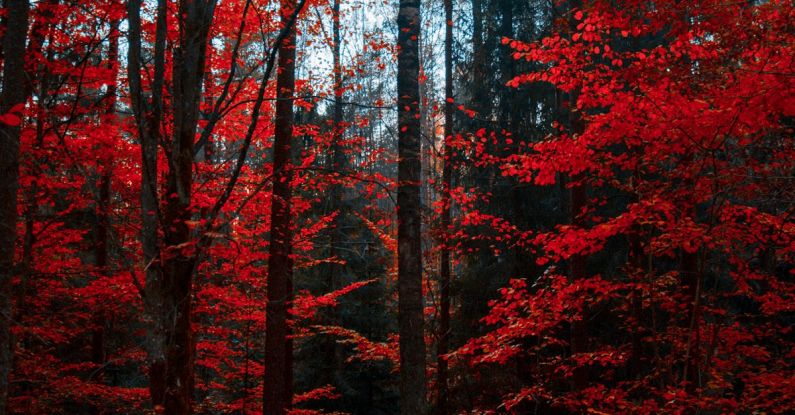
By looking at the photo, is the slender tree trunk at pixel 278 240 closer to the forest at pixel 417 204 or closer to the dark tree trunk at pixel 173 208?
the forest at pixel 417 204

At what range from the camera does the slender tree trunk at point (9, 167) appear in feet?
16.9

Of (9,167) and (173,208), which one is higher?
(9,167)

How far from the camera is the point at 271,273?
29.4 ft

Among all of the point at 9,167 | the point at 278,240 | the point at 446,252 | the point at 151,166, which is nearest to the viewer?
the point at 151,166

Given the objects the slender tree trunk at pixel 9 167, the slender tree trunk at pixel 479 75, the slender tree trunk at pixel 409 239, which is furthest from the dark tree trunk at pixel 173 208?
the slender tree trunk at pixel 479 75

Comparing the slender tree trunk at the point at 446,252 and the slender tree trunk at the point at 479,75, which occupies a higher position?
the slender tree trunk at the point at 479,75

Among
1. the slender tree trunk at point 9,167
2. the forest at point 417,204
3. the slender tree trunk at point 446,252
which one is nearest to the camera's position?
the forest at point 417,204

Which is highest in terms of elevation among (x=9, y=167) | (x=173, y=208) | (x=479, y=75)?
(x=479, y=75)

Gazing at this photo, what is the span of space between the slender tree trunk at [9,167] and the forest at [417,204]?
0.02 meters

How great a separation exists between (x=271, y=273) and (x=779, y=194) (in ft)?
24.3

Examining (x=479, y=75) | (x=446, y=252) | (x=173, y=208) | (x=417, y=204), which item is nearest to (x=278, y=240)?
(x=417, y=204)

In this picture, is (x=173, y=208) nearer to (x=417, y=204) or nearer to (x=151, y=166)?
(x=151, y=166)

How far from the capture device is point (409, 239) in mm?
5410

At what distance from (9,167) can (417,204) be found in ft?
13.4
